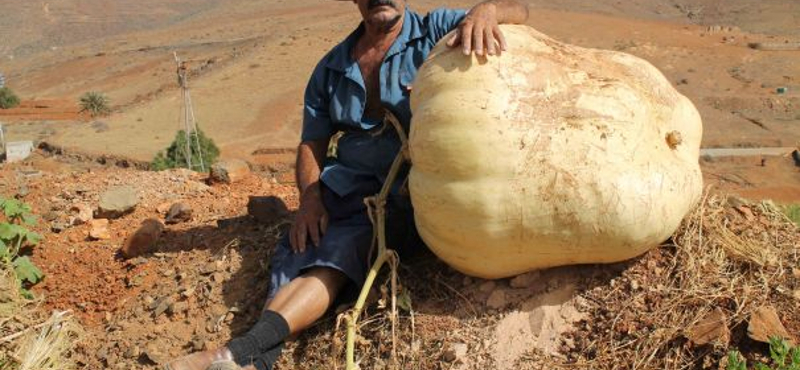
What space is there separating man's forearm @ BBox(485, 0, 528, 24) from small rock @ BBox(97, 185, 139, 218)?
2928 millimetres

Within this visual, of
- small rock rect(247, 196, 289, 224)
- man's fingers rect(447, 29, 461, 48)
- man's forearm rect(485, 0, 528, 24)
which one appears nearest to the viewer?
man's fingers rect(447, 29, 461, 48)

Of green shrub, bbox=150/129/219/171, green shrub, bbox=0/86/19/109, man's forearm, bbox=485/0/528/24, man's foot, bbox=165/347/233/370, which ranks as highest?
man's forearm, bbox=485/0/528/24

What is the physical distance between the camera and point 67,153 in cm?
1878

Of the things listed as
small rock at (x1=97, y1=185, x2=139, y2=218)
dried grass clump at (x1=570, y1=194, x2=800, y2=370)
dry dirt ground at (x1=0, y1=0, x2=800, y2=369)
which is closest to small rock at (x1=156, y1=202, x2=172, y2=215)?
dry dirt ground at (x1=0, y1=0, x2=800, y2=369)

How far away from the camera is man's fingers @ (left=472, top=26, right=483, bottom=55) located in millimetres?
2701

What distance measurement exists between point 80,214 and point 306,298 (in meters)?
2.42

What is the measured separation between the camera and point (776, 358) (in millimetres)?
2217

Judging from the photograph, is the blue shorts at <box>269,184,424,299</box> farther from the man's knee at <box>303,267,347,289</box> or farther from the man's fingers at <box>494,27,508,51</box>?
the man's fingers at <box>494,27,508,51</box>

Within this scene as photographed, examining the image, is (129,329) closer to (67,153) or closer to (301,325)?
(301,325)

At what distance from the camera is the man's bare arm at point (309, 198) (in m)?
3.30

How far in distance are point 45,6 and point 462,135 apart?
67.2 m

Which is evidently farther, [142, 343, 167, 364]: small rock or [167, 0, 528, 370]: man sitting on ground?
[142, 343, 167, 364]: small rock

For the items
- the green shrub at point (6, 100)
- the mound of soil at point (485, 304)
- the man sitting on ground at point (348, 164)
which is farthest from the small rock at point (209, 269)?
the green shrub at point (6, 100)

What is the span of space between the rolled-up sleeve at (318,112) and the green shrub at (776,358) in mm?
2086
